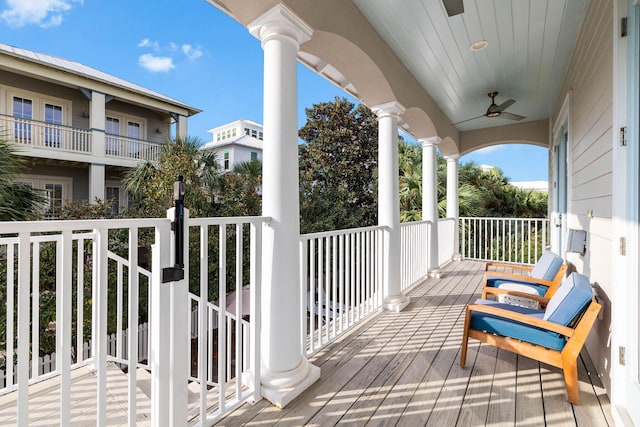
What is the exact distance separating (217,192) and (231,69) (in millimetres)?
11805

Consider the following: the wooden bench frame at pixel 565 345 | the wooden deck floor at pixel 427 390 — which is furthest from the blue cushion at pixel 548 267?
the wooden bench frame at pixel 565 345

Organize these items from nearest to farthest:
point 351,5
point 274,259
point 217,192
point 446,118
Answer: point 274,259 → point 351,5 → point 446,118 → point 217,192

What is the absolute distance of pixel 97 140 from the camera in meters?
8.48

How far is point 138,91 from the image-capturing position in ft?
29.9

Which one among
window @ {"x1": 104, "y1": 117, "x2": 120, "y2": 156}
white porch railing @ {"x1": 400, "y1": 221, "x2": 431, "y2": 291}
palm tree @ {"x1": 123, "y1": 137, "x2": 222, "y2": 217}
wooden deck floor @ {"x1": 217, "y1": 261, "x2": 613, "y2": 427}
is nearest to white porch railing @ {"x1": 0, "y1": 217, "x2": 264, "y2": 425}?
wooden deck floor @ {"x1": 217, "y1": 261, "x2": 613, "y2": 427}

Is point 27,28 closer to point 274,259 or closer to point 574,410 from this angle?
point 274,259

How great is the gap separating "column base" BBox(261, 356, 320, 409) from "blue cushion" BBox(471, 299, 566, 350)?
1.28 m

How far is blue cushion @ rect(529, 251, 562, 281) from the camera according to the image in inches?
126

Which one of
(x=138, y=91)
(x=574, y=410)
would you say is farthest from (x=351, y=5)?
(x=138, y=91)

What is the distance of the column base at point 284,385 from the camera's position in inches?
73.4

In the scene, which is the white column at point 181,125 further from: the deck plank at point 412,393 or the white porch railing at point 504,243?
the deck plank at point 412,393

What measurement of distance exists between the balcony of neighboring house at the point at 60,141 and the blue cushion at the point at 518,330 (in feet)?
25.3

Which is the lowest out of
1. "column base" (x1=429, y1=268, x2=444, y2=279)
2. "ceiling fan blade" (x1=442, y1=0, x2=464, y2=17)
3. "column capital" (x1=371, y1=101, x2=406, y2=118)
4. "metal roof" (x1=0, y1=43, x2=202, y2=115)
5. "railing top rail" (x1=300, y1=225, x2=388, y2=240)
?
"column base" (x1=429, y1=268, x2=444, y2=279)

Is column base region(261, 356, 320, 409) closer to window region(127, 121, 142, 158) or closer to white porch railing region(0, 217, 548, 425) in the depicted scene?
white porch railing region(0, 217, 548, 425)
